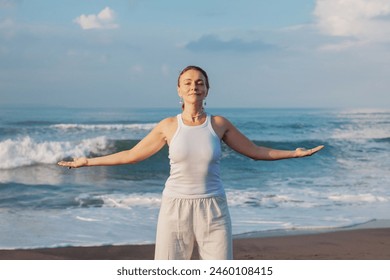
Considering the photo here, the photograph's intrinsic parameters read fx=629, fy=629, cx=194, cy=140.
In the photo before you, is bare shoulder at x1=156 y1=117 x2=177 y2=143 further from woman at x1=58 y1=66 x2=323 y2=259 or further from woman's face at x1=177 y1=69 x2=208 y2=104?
woman's face at x1=177 y1=69 x2=208 y2=104

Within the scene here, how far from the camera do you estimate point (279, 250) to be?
6949 millimetres

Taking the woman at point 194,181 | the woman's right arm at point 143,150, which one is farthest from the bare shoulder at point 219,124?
the woman's right arm at point 143,150

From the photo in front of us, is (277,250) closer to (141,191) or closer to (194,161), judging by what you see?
(194,161)

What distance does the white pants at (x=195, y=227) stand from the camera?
3.09 meters

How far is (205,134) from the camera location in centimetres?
307

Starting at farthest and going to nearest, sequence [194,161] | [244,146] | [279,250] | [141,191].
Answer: [141,191]
[279,250]
[244,146]
[194,161]

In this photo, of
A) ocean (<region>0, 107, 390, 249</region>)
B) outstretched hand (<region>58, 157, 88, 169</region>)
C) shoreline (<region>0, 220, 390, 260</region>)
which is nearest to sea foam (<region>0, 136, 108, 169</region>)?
ocean (<region>0, 107, 390, 249</region>)

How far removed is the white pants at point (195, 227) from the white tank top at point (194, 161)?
45 mm

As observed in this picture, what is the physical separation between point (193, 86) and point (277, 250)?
13.9ft

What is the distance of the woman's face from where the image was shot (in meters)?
3.11

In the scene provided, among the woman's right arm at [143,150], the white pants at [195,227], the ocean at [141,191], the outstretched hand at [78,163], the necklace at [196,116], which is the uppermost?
the necklace at [196,116]

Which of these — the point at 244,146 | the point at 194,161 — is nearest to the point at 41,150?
the point at 244,146

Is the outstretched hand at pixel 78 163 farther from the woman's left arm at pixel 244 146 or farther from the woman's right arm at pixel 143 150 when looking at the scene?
the woman's left arm at pixel 244 146

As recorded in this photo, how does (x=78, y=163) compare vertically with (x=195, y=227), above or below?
above
